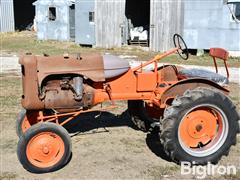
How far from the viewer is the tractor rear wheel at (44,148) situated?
504 centimetres

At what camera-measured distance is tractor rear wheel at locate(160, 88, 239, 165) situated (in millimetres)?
5180

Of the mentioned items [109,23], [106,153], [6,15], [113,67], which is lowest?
[106,153]

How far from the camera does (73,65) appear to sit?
5.38 metres

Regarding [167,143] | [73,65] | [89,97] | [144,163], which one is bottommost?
[144,163]

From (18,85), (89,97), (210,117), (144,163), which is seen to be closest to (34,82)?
(89,97)

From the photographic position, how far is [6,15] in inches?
1147

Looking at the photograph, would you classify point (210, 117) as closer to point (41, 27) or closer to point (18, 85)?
point (18, 85)

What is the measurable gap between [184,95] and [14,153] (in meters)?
2.56

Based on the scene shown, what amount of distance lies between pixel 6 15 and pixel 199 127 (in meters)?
26.0

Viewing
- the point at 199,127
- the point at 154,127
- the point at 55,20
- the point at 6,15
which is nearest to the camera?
the point at 199,127

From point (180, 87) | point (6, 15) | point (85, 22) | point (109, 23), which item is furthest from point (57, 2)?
point (180, 87)

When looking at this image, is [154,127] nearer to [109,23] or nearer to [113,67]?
[113,67]

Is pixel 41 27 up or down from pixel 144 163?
up

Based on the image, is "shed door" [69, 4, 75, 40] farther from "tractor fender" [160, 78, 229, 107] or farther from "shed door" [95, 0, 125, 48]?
"tractor fender" [160, 78, 229, 107]
